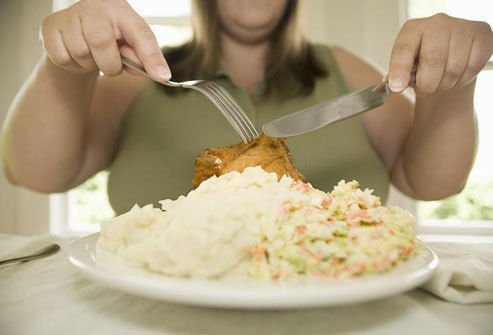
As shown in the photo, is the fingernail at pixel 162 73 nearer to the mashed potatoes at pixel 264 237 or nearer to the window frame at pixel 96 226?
the mashed potatoes at pixel 264 237

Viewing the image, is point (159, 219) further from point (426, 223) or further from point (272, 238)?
point (426, 223)

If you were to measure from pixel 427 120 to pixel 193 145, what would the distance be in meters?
0.88

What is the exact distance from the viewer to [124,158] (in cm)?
155

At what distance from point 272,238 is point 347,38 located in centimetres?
265

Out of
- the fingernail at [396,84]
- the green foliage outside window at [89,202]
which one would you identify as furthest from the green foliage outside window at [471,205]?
the green foliage outside window at [89,202]

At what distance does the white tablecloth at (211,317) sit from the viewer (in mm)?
489

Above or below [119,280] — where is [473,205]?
below

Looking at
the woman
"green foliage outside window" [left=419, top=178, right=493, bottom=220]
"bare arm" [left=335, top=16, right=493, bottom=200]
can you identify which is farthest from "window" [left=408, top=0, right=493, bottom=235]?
the woman

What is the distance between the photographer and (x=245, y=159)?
85 centimetres

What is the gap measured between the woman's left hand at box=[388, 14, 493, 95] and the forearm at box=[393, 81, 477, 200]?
314mm

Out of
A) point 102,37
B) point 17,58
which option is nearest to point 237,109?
point 102,37

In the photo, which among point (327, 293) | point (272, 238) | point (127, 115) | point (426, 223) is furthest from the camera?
point (426, 223)

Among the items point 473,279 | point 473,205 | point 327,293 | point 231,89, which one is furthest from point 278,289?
point 473,205

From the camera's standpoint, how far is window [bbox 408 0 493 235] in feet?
8.23
